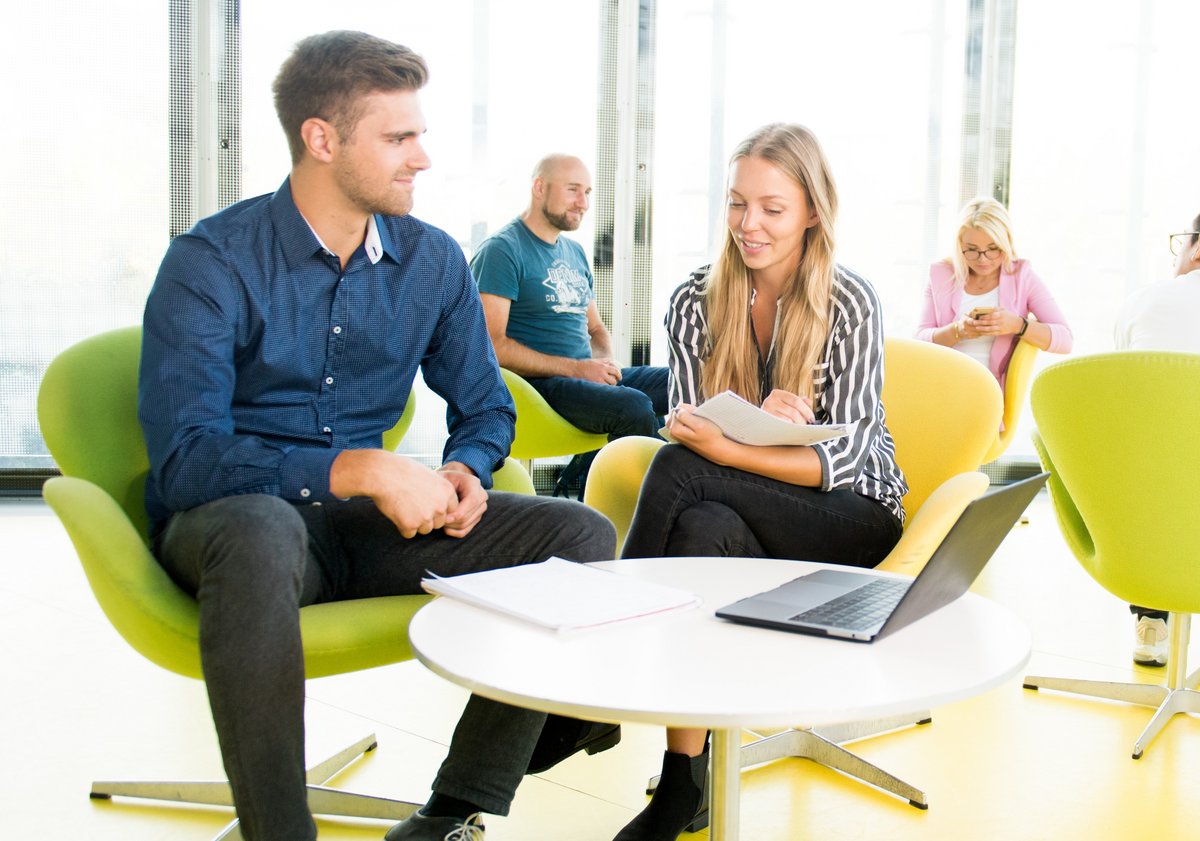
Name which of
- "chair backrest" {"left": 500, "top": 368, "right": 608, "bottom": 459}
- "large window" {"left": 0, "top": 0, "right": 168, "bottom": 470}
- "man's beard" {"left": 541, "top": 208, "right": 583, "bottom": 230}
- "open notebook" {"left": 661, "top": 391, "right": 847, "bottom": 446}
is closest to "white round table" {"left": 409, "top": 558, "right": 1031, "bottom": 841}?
"open notebook" {"left": 661, "top": 391, "right": 847, "bottom": 446}

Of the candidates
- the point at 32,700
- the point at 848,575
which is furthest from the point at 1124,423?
the point at 32,700

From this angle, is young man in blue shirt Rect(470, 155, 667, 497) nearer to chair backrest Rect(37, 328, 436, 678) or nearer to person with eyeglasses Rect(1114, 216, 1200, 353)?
person with eyeglasses Rect(1114, 216, 1200, 353)

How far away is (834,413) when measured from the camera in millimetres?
2203

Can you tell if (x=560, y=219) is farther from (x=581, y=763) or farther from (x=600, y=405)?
(x=581, y=763)

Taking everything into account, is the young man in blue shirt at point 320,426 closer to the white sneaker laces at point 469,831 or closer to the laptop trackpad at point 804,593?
the white sneaker laces at point 469,831

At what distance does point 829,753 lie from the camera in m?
2.22

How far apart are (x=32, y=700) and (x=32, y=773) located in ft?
1.54

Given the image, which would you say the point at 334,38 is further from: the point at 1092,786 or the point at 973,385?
the point at 1092,786

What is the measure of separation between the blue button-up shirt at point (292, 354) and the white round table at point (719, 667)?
20.3 inches

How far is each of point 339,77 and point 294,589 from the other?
928mm

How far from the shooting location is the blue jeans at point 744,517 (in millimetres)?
2062

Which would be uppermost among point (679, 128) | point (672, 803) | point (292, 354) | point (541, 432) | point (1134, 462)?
point (679, 128)

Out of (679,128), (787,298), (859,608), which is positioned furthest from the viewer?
(679,128)

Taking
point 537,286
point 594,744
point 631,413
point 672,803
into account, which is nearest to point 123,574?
point 594,744
